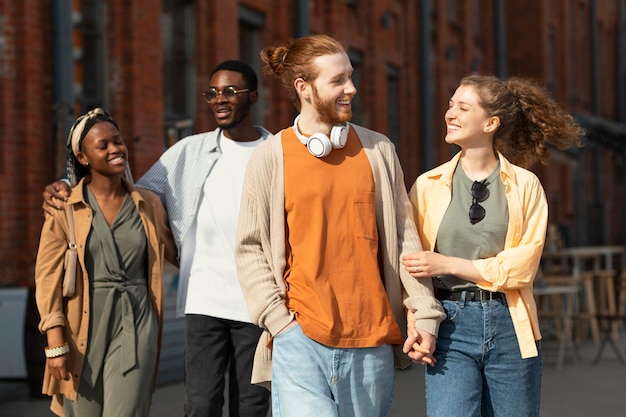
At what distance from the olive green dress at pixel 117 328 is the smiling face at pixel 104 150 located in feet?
0.52

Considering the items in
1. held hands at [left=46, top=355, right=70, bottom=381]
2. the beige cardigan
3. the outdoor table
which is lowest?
the outdoor table

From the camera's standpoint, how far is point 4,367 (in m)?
8.57

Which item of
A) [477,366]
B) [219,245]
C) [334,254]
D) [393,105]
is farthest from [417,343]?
[393,105]

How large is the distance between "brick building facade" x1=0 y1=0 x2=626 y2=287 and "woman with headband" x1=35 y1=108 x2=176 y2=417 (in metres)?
1.95

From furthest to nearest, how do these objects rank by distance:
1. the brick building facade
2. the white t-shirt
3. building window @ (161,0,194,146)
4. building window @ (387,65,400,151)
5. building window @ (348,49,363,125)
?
building window @ (387,65,400,151)
building window @ (348,49,363,125)
building window @ (161,0,194,146)
the brick building facade
the white t-shirt

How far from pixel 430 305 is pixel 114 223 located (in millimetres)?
1622

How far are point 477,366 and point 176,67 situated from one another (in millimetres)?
8441

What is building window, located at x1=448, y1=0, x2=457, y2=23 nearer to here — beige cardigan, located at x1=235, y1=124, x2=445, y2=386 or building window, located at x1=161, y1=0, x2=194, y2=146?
building window, located at x1=161, y1=0, x2=194, y2=146

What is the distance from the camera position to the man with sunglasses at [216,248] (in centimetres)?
480

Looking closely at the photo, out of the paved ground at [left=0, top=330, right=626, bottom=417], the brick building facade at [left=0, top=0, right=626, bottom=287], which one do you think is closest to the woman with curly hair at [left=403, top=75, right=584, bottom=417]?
the brick building facade at [left=0, top=0, right=626, bottom=287]

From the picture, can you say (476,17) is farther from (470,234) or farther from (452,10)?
(470,234)

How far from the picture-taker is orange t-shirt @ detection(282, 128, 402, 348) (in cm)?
353

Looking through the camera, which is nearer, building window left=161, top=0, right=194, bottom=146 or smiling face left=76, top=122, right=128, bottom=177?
smiling face left=76, top=122, right=128, bottom=177

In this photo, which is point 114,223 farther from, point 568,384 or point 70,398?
point 568,384
